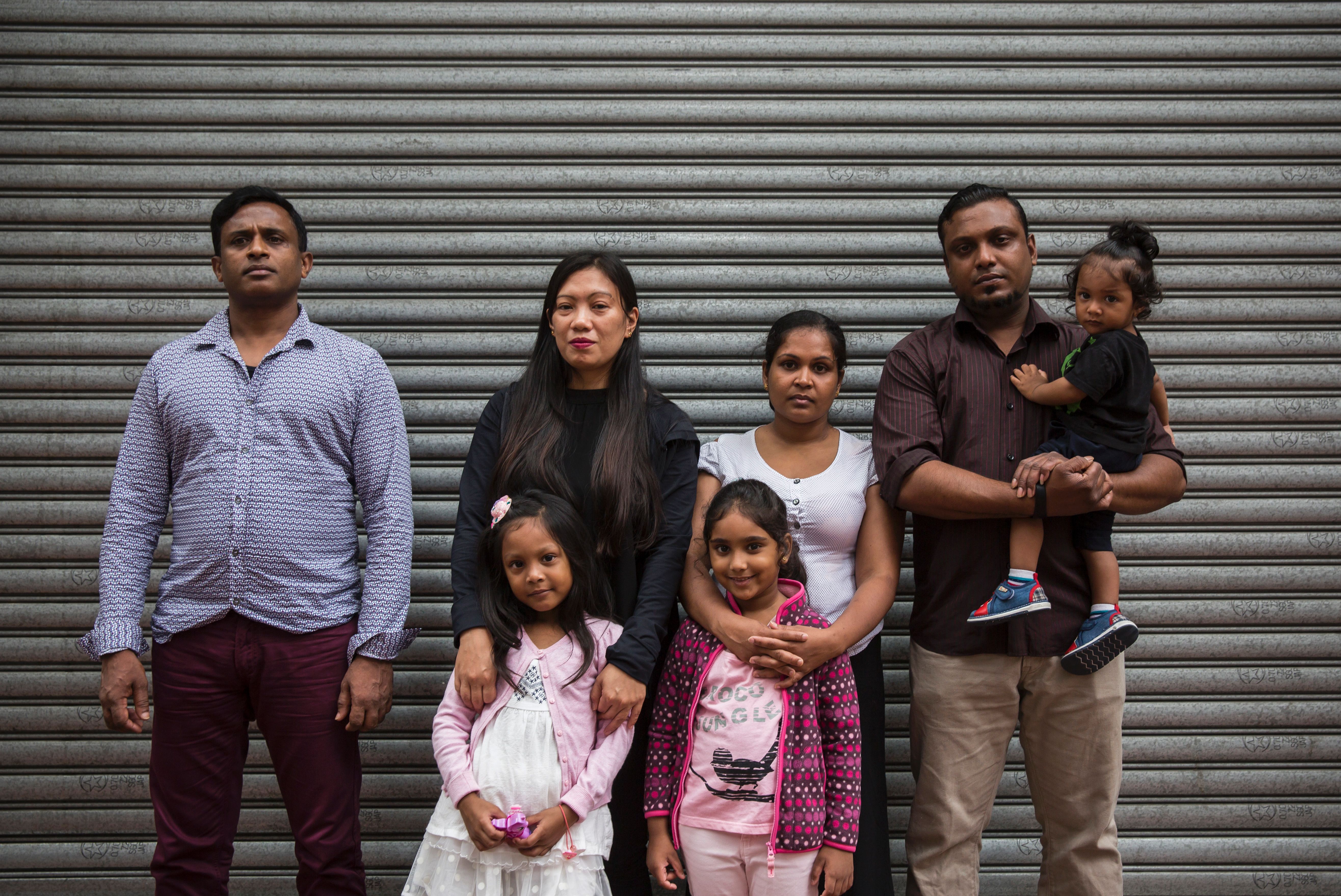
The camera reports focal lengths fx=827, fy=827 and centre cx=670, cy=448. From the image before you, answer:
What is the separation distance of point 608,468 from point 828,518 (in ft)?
2.48

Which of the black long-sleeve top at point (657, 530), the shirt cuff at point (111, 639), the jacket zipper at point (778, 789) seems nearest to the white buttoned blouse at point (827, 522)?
the black long-sleeve top at point (657, 530)

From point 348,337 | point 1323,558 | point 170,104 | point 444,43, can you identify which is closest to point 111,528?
point 348,337

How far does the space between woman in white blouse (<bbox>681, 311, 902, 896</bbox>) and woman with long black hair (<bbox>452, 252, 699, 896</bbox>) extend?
164mm

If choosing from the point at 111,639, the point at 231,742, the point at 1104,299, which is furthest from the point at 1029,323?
the point at 111,639

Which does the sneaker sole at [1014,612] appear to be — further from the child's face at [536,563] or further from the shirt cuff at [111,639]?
the shirt cuff at [111,639]

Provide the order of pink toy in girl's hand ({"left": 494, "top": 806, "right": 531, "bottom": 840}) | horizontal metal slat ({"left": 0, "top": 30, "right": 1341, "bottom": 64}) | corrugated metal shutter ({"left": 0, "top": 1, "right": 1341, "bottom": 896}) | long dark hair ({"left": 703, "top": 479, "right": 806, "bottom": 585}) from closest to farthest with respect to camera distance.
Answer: pink toy in girl's hand ({"left": 494, "top": 806, "right": 531, "bottom": 840})
long dark hair ({"left": 703, "top": 479, "right": 806, "bottom": 585})
corrugated metal shutter ({"left": 0, "top": 1, "right": 1341, "bottom": 896})
horizontal metal slat ({"left": 0, "top": 30, "right": 1341, "bottom": 64})

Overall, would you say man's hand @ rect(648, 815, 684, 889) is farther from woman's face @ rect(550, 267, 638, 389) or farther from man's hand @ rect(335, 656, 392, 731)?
woman's face @ rect(550, 267, 638, 389)

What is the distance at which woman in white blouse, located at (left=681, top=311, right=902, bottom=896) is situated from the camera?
2.69 m

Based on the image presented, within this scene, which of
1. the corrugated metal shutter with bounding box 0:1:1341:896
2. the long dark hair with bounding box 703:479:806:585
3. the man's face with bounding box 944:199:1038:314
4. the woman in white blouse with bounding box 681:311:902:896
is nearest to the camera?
the long dark hair with bounding box 703:479:806:585

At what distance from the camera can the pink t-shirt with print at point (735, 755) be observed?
2.37m

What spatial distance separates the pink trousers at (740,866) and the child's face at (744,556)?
0.70 meters

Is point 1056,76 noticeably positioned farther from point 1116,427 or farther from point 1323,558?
point 1323,558

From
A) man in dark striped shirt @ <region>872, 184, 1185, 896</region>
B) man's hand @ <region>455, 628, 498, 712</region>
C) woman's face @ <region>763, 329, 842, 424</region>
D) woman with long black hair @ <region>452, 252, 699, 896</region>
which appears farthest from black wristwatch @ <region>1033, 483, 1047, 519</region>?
man's hand @ <region>455, 628, 498, 712</region>

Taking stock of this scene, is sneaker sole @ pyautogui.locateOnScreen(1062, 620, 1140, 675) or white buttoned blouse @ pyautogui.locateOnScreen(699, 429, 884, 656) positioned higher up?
white buttoned blouse @ pyautogui.locateOnScreen(699, 429, 884, 656)
